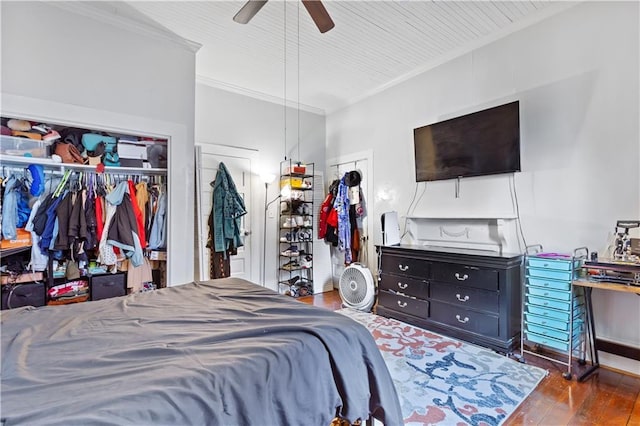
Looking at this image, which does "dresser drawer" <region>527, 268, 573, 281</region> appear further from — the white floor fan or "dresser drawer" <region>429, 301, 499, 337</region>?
the white floor fan

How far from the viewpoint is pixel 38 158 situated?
2.61m

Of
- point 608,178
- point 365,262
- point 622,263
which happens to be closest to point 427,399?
point 622,263

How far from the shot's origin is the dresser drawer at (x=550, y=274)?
7.55 ft

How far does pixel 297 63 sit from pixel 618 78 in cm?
288

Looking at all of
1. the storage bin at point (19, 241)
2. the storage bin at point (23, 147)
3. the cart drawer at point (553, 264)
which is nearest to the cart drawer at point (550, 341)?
the cart drawer at point (553, 264)

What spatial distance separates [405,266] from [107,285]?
2.90 m

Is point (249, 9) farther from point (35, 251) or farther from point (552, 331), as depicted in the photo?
point (552, 331)

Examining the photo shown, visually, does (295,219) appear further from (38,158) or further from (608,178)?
(608,178)

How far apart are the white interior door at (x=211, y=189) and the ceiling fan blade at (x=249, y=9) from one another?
1.94 m

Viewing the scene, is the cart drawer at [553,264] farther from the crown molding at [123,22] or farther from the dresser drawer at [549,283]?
the crown molding at [123,22]

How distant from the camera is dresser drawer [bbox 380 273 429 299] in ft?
10.3

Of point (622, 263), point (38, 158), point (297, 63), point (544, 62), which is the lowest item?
point (622, 263)

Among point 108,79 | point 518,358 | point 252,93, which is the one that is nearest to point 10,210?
point 108,79

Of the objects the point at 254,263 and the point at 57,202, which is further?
the point at 254,263
